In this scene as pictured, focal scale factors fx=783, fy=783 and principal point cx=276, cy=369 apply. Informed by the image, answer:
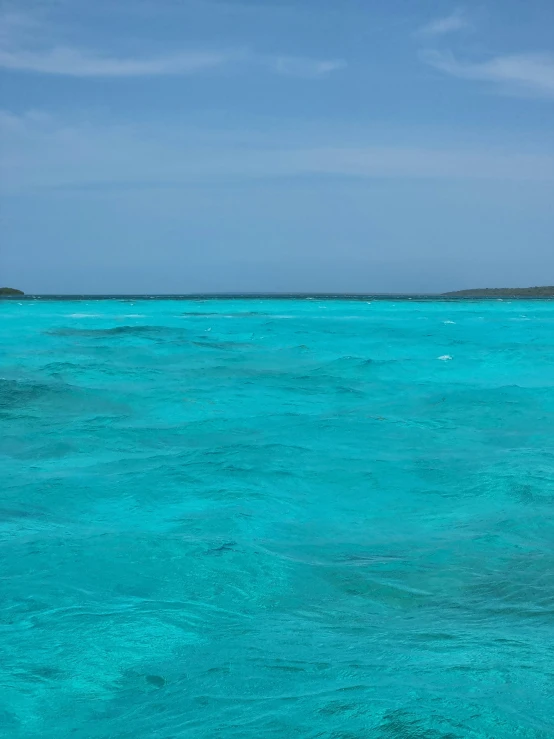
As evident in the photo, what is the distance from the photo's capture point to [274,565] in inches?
172

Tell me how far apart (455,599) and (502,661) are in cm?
70

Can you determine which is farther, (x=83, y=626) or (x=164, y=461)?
(x=164, y=461)

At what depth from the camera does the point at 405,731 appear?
8.73 ft

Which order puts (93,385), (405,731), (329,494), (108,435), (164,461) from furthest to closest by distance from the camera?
(93,385) < (108,435) < (164,461) < (329,494) < (405,731)

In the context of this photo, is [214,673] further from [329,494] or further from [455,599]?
[329,494]

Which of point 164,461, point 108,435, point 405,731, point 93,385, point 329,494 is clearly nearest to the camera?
point 405,731

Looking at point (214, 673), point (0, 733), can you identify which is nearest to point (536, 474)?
point (214, 673)

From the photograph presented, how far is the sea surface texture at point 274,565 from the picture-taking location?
2.85m

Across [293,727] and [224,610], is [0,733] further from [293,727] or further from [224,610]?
[224,610]

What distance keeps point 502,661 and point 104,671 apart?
158 cm

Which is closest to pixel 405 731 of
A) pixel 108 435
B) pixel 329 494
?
pixel 329 494

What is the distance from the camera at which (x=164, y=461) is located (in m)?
6.97

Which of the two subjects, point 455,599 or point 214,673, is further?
point 455,599

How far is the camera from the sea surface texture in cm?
285
